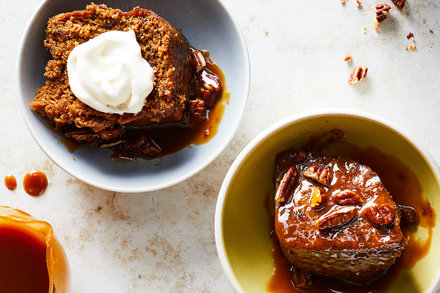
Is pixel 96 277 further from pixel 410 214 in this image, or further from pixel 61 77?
pixel 410 214

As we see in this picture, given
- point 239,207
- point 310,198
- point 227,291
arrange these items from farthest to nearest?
1. point 227,291
2. point 239,207
3. point 310,198

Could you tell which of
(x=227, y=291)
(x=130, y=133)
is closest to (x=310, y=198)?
(x=227, y=291)

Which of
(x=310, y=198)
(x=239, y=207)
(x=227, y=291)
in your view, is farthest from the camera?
(x=227, y=291)

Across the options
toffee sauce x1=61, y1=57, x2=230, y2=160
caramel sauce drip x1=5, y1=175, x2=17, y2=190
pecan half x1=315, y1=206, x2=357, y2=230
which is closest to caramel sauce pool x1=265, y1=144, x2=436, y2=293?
pecan half x1=315, y1=206, x2=357, y2=230

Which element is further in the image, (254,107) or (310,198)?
(254,107)

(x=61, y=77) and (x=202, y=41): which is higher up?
(x=202, y=41)

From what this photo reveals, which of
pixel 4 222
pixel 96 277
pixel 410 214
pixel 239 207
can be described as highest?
pixel 410 214
